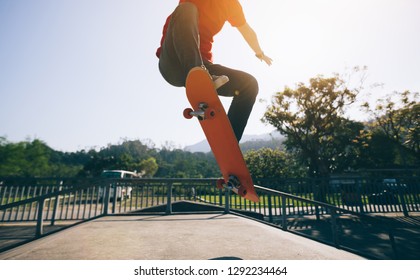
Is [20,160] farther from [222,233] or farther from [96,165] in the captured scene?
[222,233]

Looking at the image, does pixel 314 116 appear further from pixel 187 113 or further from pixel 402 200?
pixel 187 113

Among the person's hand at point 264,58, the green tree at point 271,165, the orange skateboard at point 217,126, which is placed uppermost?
the green tree at point 271,165

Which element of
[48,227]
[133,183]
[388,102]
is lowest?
[48,227]

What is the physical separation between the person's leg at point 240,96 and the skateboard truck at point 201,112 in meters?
0.58

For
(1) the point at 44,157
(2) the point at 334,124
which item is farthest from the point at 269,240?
(1) the point at 44,157

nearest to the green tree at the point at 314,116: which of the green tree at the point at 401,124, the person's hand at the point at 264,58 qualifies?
the green tree at the point at 401,124

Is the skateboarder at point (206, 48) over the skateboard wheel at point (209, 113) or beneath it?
over

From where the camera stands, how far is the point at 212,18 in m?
2.28

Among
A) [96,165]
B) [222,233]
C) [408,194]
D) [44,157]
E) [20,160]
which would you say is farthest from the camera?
[44,157]

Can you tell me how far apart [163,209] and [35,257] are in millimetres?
4641

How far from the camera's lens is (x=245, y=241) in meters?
3.07

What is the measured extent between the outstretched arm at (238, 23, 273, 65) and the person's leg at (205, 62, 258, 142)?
19.0 inches

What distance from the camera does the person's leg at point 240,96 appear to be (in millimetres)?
2549

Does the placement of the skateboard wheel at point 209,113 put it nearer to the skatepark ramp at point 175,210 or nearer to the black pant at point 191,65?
the black pant at point 191,65
